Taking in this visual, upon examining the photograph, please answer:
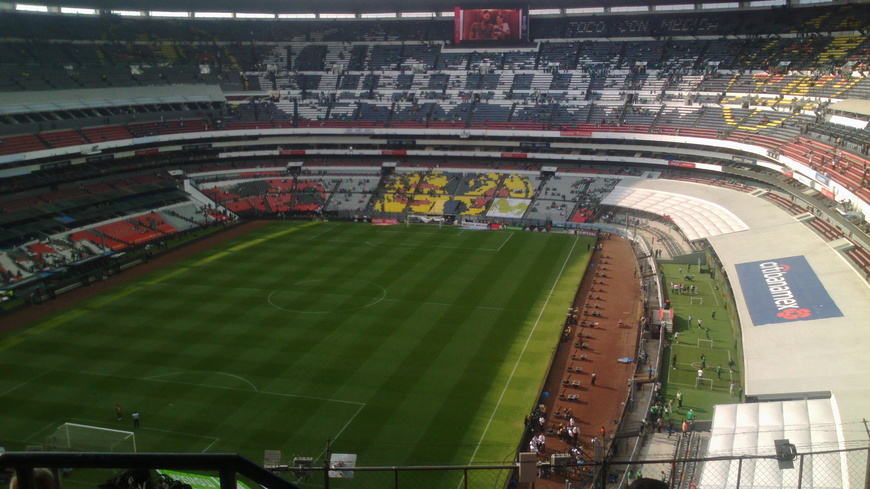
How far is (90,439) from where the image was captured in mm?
23875

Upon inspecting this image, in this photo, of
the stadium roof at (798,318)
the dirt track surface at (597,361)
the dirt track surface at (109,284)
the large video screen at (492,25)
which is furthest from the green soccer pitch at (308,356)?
the large video screen at (492,25)

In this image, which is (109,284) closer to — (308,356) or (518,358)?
(308,356)

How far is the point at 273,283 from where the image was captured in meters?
46.7

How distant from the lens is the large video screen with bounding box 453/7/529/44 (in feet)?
273

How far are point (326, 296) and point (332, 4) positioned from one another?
5302cm

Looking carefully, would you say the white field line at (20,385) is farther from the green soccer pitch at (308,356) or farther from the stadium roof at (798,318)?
the stadium roof at (798,318)

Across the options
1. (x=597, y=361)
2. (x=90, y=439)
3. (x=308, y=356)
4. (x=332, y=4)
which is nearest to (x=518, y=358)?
(x=597, y=361)

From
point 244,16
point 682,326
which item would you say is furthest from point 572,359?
point 244,16

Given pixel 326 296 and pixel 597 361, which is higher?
pixel 597 361

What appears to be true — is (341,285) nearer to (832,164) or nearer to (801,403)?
(801,403)

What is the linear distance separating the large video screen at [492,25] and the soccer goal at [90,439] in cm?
7016

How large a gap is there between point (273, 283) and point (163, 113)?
37.3 m

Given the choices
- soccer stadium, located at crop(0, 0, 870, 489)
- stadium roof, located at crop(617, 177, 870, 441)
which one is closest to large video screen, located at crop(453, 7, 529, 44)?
soccer stadium, located at crop(0, 0, 870, 489)

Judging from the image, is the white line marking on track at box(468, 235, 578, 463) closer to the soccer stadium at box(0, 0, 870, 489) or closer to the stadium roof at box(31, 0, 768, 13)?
the soccer stadium at box(0, 0, 870, 489)
